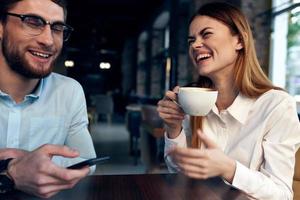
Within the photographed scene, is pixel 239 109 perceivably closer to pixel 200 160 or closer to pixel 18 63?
pixel 200 160

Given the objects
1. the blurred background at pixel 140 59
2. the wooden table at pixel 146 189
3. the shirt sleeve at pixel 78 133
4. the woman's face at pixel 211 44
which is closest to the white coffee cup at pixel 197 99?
the wooden table at pixel 146 189

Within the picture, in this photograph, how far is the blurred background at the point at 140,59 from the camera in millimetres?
4301

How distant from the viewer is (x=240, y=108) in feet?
4.32

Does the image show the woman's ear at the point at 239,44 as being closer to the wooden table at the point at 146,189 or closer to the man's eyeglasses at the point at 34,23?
the wooden table at the point at 146,189

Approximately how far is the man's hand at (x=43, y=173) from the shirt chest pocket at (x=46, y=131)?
21.0 inches

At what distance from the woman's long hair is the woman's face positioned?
24 mm

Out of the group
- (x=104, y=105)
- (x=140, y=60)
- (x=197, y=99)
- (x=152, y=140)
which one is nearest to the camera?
(x=197, y=99)

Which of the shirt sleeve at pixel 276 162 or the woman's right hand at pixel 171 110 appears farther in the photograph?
the woman's right hand at pixel 171 110

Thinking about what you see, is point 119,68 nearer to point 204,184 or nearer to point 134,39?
point 134,39

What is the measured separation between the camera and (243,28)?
4.35 ft

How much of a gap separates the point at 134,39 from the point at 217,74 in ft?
51.5

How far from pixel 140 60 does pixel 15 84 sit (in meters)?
13.3

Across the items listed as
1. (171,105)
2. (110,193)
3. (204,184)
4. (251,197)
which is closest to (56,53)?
(171,105)

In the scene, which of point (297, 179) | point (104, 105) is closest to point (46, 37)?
point (297, 179)
